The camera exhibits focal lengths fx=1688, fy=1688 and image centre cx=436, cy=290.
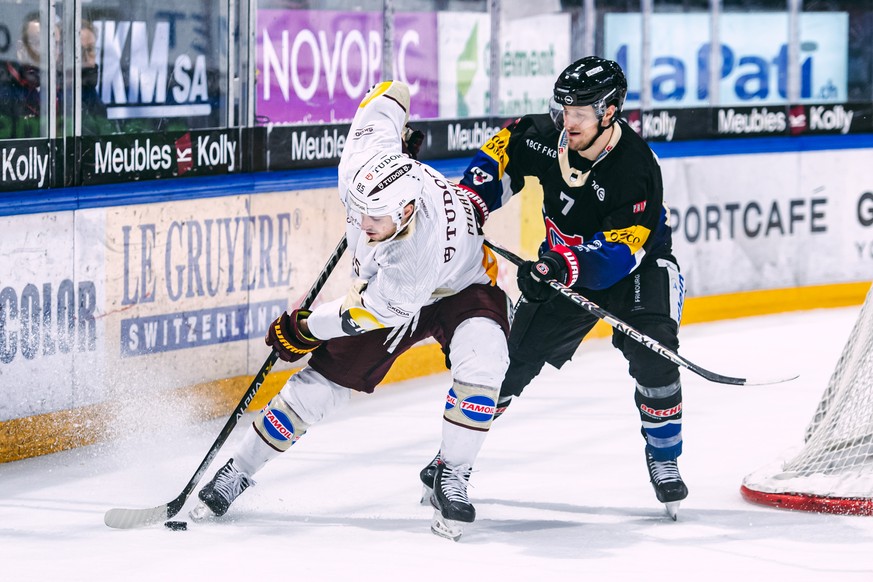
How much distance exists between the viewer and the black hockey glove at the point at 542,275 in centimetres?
418

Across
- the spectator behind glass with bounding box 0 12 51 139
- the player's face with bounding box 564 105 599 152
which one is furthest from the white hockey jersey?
the spectator behind glass with bounding box 0 12 51 139

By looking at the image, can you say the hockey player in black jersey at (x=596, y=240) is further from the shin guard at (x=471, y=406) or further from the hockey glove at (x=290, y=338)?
the hockey glove at (x=290, y=338)

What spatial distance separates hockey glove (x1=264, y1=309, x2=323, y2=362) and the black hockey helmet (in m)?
0.85

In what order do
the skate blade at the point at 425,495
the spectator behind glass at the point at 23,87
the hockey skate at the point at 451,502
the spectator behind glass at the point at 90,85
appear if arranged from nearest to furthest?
the hockey skate at the point at 451,502, the skate blade at the point at 425,495, the spectator behind glass at the point at 23,87, the spectator behind glass at the point at 90,85

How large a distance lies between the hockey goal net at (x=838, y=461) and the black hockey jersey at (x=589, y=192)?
2.34ft

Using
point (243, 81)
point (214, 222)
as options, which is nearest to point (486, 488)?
point (214, 222)

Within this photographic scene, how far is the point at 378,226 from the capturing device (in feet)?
12.9

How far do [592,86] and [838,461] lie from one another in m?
1.25

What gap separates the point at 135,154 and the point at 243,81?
0.66 metres

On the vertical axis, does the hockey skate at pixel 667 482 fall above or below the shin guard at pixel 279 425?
below

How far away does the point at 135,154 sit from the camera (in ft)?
18.2

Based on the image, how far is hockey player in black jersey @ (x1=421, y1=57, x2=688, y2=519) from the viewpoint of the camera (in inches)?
166

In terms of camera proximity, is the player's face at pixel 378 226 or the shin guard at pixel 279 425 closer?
the player's face at pixel 378 226

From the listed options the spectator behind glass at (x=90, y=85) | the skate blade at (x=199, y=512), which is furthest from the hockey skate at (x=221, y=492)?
the spectator behind glass at (x=90, y=85)
